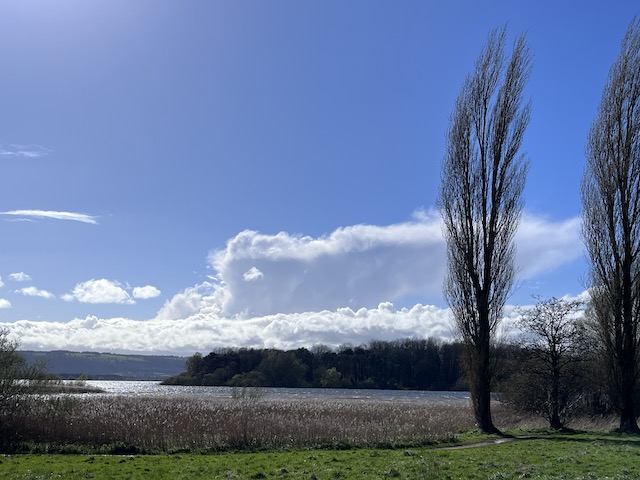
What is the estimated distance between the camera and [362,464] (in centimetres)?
1521

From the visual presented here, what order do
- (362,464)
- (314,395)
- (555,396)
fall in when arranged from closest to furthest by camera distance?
(362,464), (555,396), (314,395)

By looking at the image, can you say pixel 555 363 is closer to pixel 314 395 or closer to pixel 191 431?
pixel 191 431

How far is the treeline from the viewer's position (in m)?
107

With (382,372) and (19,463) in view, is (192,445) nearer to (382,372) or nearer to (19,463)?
(19,463)

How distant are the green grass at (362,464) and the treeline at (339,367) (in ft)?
278

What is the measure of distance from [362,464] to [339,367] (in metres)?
104

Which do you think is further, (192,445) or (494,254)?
(494,254)

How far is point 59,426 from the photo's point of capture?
21078 millimetres

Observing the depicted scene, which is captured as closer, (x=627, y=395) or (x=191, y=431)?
(x=191, y=431)

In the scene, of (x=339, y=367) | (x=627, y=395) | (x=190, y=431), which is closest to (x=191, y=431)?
(x=190, y=431)

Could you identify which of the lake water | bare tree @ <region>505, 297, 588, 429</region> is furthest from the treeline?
bare tree @ <region>505, 297, 588, 429</region>

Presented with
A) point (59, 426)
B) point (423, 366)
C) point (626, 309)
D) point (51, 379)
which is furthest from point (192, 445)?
point (423, 366)

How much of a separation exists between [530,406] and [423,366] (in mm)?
85229

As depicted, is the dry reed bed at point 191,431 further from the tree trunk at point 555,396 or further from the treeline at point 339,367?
the treeline at point 339,367
